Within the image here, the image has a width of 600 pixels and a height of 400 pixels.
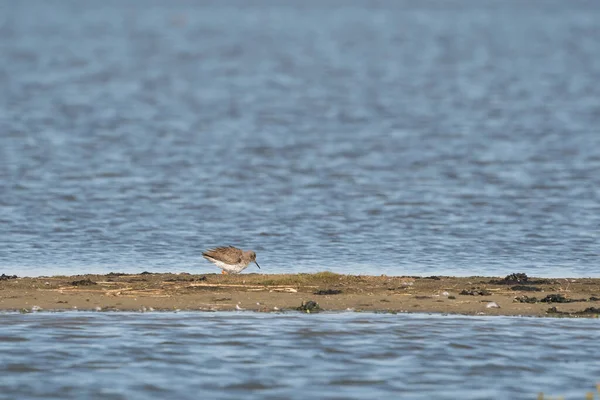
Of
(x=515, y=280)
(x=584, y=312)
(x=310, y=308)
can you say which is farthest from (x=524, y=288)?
(x=310, y=308)

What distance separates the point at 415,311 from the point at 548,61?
6345 cm

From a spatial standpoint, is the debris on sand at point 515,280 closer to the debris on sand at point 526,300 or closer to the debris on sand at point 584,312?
the debris on sand at point 526,300

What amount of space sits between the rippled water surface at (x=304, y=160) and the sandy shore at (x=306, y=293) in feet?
6.38

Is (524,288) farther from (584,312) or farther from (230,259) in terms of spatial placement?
(230,259)

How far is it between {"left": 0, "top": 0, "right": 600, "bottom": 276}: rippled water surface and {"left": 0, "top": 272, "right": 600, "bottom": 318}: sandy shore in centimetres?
195

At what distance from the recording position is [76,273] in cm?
2031

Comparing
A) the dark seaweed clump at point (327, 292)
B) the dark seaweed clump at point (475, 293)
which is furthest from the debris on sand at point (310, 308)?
the dark seaweed clump at point (475, 293)

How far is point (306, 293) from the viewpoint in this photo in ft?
59.2

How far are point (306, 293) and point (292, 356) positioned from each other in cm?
312

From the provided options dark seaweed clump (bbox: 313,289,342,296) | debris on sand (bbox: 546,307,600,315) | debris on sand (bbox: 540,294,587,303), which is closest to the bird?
dark seaweed clump (bbox: 313,289,342,296)

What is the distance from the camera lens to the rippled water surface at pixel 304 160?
2286 cm

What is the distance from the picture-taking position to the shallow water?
1370 cm

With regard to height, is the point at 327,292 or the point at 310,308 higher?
the point at 327,292

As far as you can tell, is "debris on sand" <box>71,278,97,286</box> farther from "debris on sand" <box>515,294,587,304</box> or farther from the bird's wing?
"debris on sand" <box>515,294,587,304</box>
